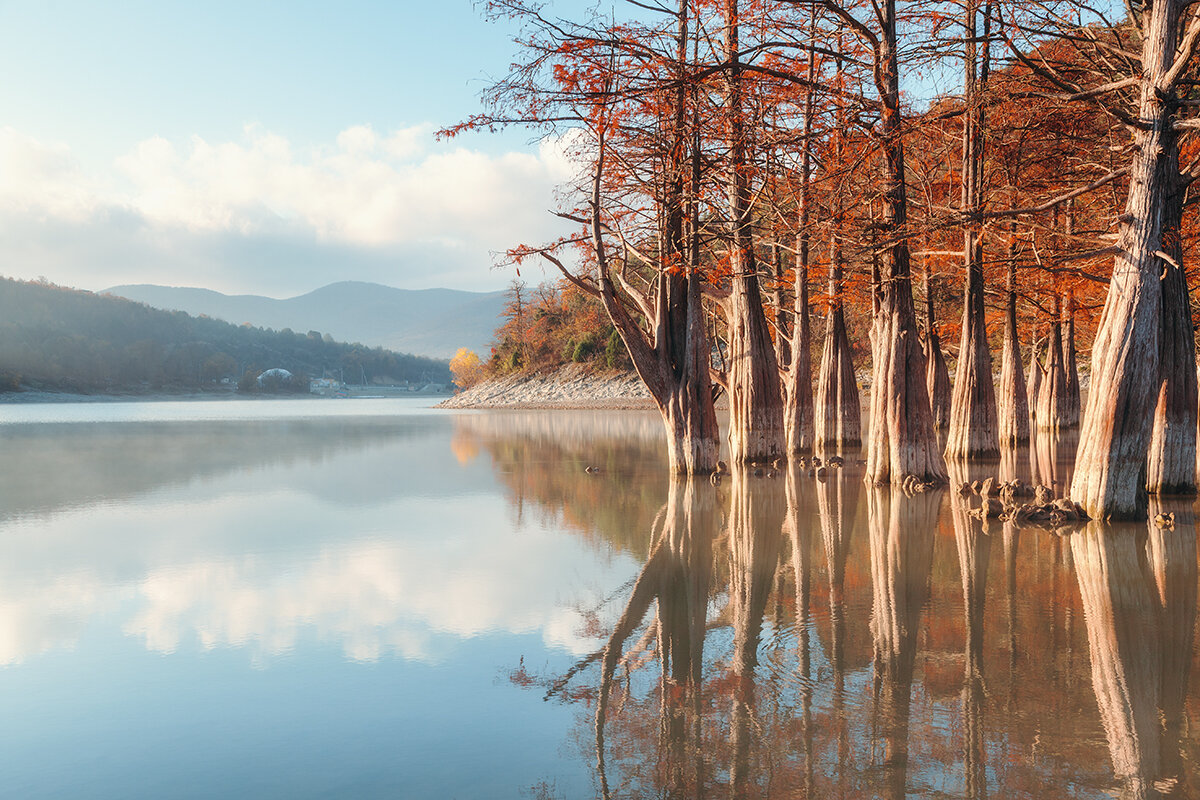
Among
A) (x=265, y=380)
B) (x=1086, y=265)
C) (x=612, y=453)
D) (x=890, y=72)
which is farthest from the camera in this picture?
(x=265, y=380)

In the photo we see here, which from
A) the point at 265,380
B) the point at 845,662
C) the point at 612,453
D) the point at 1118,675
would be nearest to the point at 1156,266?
the point at 1118,675

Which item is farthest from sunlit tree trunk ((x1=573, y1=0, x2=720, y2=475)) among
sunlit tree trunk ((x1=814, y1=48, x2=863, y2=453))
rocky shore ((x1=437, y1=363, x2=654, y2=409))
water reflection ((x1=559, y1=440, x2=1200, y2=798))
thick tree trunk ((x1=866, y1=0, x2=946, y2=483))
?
rocky shore ((x1=437, y1=363, x2=654, y2=409))

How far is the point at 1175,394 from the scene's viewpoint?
12.2m

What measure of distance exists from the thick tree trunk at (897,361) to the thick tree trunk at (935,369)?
8.82m

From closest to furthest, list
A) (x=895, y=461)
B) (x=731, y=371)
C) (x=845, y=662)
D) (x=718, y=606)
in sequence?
(x=845, y=662) → (x=718, y=606) → (x=895, y=461) → (x=731, y=371)

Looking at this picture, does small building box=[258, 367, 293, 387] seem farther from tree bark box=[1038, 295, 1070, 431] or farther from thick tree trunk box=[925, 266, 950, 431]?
tree bark box=[1038, 295, 1070, 431]

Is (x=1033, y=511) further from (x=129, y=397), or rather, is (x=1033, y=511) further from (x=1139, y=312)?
(x=129, y=397)

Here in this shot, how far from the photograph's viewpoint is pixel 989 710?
4.70 m

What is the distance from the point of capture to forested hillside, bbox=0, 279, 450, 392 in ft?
360

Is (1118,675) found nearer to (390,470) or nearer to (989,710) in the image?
(989,710)

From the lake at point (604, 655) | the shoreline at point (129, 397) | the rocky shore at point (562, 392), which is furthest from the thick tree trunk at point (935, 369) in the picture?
the shoreline at point (129, 397)

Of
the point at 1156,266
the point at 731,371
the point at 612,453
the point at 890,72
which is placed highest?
the point at 890,72

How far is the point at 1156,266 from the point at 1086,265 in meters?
10.8

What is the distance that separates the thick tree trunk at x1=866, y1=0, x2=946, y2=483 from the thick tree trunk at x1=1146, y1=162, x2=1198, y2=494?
122 inches
